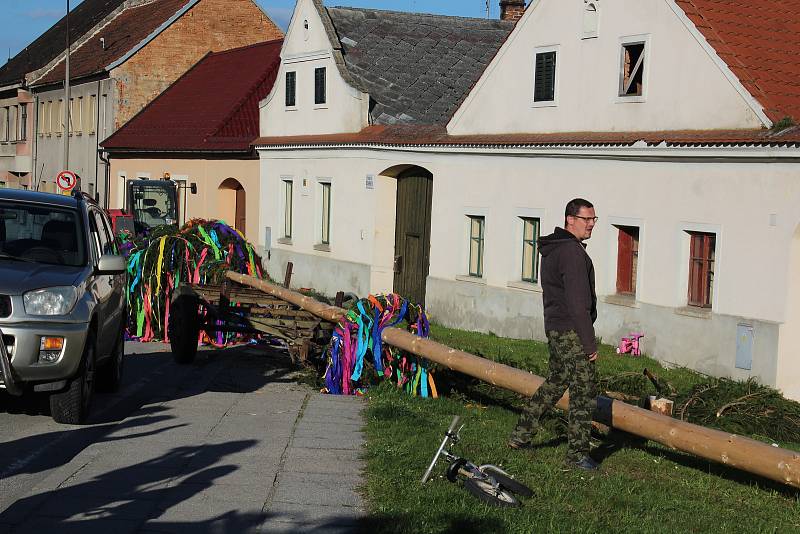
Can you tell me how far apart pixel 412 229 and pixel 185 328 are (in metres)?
12.0

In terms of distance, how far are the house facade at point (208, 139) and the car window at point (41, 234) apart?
23.7 m

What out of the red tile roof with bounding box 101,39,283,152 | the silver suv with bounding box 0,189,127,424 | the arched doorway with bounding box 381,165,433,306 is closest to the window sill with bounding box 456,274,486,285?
the arched doorway with bounding box 381,165,433,306

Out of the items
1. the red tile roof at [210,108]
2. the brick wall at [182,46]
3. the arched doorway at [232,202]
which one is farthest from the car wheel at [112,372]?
the brick wall at [182,46]

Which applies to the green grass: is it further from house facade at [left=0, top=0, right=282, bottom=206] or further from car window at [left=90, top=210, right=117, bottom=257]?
house facade at [left=0, top=0, right=282, bottom=206]

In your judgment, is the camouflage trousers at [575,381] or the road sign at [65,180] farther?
the road sign at [65,180]

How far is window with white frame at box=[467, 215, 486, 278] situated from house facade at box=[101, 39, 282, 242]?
12.3 m

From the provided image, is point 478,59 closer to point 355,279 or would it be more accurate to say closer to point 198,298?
point 355,279

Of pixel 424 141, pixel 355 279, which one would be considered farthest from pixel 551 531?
pixel 355 279

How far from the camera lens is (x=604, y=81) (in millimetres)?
20266

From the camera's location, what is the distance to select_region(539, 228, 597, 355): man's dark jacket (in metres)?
8.51

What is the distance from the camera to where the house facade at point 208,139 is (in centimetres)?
3706

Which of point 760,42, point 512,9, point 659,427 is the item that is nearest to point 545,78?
point 760,42

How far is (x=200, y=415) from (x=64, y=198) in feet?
8.98

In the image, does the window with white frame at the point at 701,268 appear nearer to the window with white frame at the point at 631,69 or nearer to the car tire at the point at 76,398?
the window with white frame at the point at 631,69
